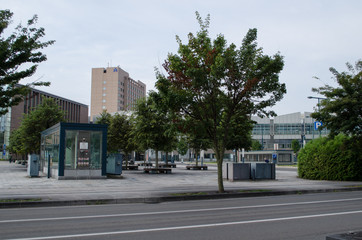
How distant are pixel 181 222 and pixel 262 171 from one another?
631 inches

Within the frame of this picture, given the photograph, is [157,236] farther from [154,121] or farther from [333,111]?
[154,121]

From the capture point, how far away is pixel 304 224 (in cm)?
763

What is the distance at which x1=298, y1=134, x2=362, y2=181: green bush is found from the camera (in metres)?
21.3

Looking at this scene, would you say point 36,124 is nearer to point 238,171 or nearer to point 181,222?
point 238,171

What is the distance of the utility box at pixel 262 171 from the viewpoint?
2272 cm

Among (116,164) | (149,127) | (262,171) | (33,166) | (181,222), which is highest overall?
(149,127)

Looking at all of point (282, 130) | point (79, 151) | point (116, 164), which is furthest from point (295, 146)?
point (79, 151)

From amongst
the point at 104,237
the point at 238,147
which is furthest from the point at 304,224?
the point at 238,147

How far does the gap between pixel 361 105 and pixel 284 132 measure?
3112 inches

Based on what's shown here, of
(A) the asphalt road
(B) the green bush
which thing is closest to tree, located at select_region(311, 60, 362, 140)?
(B) the green bush

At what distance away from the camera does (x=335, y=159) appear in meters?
22.2

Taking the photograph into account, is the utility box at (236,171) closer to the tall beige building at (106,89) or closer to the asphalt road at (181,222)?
the asphalt road at (181,222)

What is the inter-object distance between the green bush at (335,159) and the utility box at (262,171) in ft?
9.94

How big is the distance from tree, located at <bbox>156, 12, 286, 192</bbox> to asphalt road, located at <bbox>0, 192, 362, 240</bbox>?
16.6 ft
